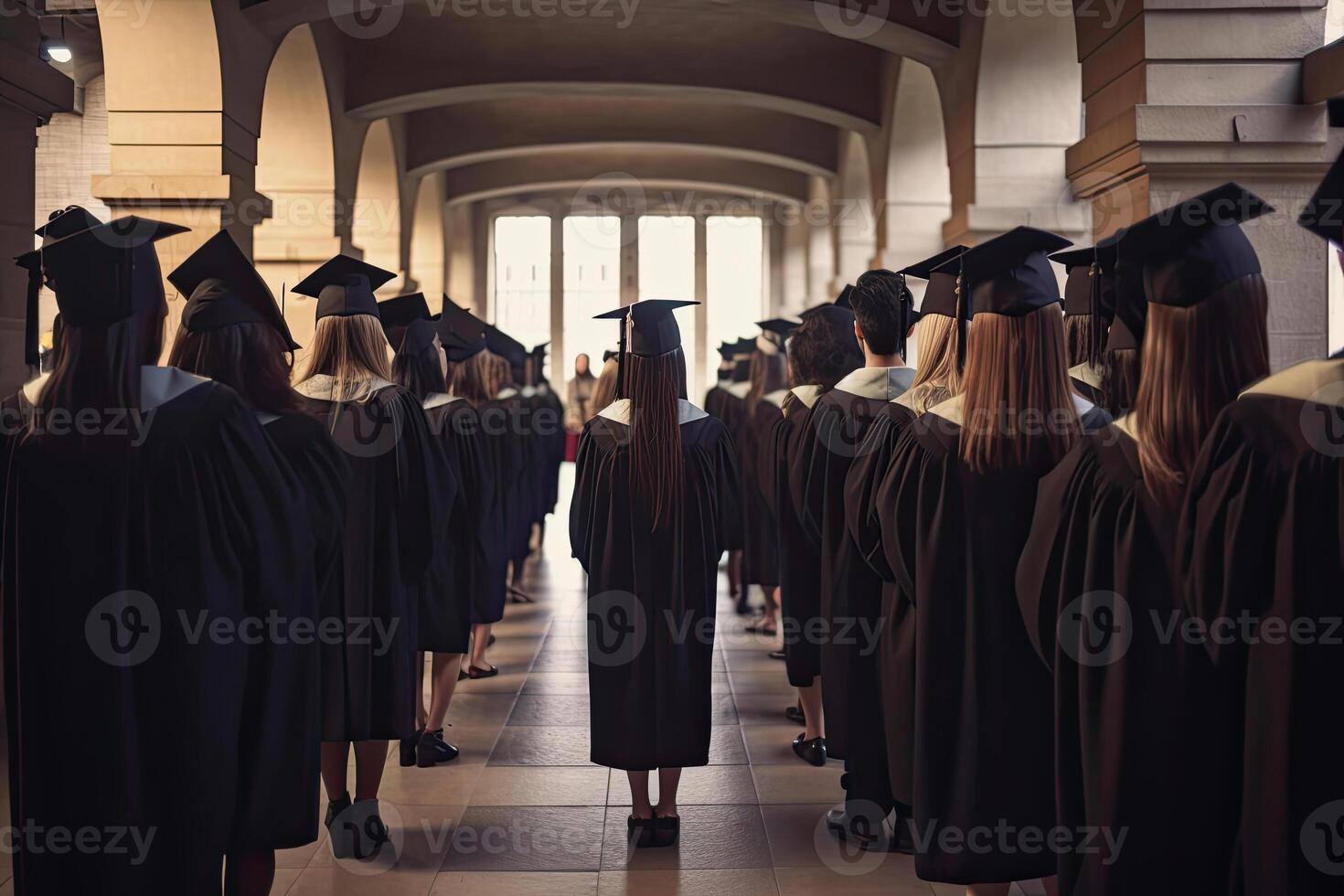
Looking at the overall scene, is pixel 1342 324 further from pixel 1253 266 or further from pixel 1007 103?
pixel 1253 266

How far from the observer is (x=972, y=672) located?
287 cm

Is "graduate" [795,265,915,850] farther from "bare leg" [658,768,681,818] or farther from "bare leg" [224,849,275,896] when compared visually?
"bare leg" [224,849,275,896]

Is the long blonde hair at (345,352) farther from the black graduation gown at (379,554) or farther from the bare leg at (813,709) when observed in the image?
the bare leg at (813,709)

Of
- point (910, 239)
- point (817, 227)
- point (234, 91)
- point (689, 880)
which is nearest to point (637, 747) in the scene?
point (689, 880)

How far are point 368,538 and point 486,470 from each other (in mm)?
1727

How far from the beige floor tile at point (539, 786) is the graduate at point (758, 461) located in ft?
8.48

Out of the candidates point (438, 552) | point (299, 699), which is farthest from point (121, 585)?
point (438, 552)

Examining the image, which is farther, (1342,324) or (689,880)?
(1342,324)

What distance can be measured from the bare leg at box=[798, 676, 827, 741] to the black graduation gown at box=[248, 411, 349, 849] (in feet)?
8.42

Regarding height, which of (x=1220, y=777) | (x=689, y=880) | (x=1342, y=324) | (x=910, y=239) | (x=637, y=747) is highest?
(x=910, y=239)

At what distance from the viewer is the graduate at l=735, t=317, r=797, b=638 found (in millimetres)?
7117

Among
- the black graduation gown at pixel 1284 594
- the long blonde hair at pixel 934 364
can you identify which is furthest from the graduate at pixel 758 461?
the black graduation gown at pixel 1284 594

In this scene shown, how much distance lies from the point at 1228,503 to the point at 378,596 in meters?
2.86

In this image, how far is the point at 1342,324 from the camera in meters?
6.09
